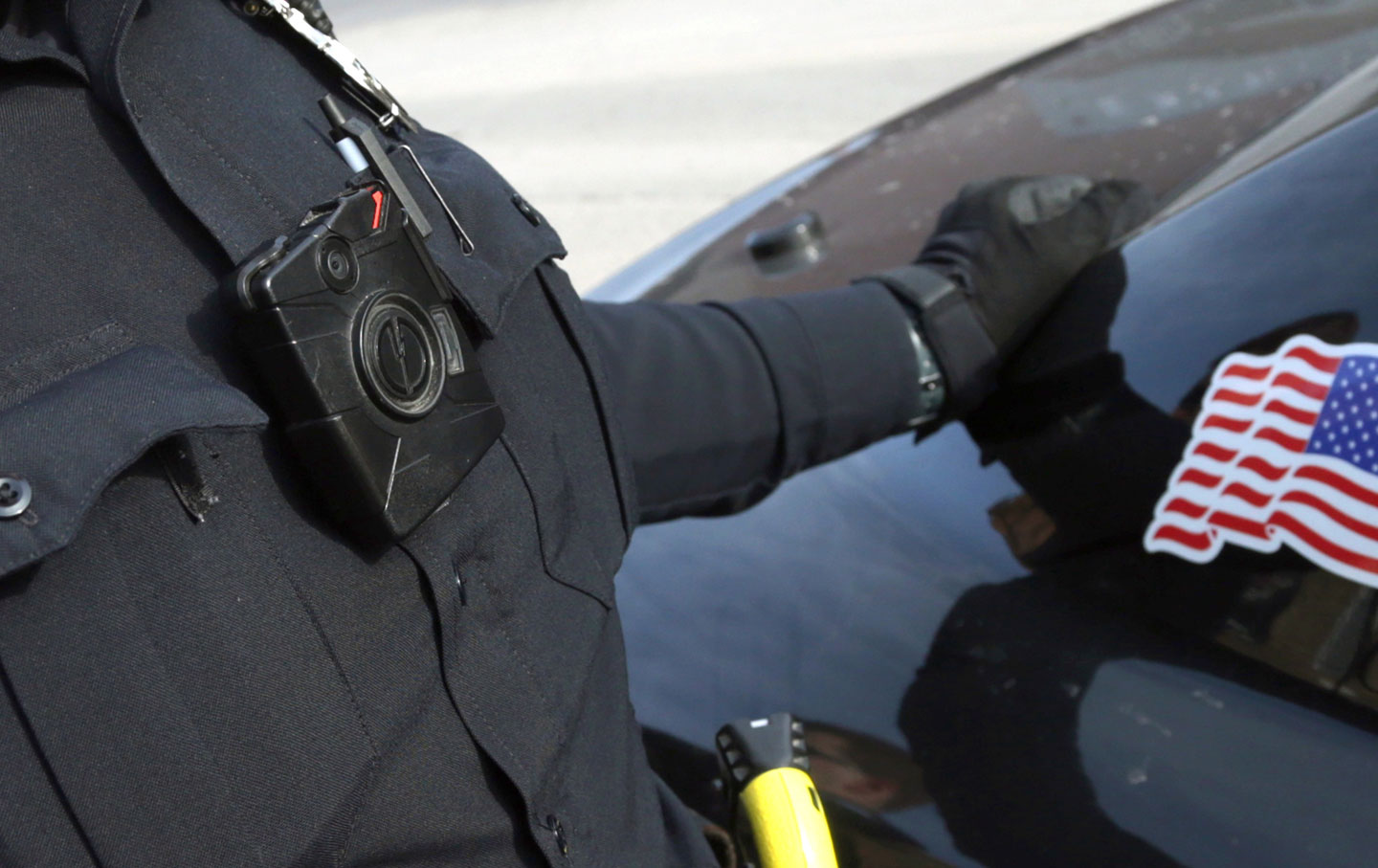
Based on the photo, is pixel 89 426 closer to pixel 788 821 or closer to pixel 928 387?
pixel 788 821

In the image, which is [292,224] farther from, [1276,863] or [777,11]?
[777,11]

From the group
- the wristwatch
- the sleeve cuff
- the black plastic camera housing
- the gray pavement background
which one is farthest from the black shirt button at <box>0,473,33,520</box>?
the gray pavement background

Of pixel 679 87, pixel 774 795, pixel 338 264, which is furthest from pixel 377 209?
pixel 679 87

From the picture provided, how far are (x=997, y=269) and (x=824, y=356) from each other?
22cm

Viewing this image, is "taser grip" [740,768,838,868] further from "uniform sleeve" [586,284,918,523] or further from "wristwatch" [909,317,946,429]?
"wristwatch" [909,317,946,429]

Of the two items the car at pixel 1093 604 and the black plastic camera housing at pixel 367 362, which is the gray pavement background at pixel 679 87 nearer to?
the car at pixel 1093 604

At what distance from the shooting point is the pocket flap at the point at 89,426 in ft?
1.99

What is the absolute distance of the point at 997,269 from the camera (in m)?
1.35

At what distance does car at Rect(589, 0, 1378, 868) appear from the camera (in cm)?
93

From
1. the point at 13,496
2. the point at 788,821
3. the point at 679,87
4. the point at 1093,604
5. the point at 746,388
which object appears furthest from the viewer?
the point at 679,87

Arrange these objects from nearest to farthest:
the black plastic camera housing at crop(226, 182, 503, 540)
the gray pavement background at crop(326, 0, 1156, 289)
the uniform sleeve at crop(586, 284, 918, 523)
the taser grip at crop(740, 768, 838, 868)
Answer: the black plastic camera housing at crop(226, 182, 503, 540) → the taser grip at crop(740, 768, 838, 868) → the uniform sleeve at crop(586, 284, 918, 523) → the gray pavement background at crop(326, 0, 1156, 289)

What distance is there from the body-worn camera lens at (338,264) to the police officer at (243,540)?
0.18 ft

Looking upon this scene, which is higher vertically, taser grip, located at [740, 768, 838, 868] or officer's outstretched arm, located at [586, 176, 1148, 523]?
officer's outstretched arm, located at [586, 176, 1148, 523]

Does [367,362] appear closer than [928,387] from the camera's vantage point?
Yes
